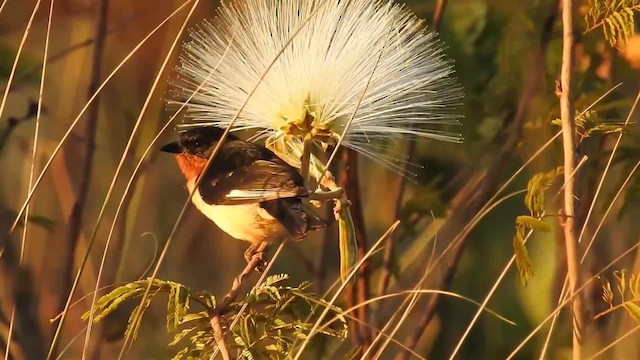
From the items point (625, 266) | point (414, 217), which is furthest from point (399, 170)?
point (625, 266)

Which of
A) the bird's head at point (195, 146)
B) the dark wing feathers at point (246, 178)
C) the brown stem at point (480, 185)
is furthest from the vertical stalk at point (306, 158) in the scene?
the brown stem at point (480, 185)

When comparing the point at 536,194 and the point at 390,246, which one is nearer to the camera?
the point at 536,194

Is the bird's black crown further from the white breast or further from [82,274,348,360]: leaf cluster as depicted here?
[82,274,348,360]: leaf cluster

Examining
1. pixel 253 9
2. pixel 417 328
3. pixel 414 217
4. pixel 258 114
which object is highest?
pixel 253 9

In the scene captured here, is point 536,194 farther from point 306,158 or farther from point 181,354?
point 181,354

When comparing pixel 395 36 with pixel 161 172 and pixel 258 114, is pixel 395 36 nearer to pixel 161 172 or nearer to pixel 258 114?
pixel 258 114

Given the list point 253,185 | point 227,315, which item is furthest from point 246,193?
point 227,315

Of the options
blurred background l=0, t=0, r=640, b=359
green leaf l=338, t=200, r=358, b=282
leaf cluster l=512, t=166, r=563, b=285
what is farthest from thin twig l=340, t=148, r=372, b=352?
leaf cluster l=512, t=166, r=563, b=285
